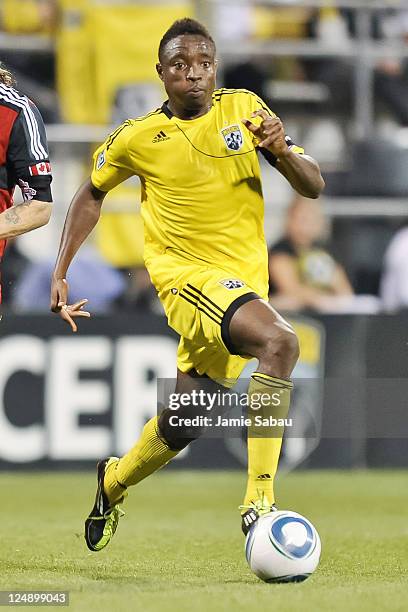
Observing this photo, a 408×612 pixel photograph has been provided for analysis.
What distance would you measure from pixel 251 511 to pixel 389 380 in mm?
5730

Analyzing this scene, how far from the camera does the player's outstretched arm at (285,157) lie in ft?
19.2

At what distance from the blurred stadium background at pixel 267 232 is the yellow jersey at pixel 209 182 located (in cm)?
455

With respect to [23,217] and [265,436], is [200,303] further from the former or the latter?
[23,217]

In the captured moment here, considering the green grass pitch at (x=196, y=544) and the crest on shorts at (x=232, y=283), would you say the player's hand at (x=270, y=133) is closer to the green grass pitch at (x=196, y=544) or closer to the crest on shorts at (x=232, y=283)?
the crest on shorts at (x=232, y=283)

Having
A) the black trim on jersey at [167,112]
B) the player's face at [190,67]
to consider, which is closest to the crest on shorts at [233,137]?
the player's face at [190,67]

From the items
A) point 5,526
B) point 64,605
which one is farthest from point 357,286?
point 64,605

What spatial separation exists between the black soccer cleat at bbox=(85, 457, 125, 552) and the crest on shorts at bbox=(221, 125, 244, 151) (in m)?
1.81

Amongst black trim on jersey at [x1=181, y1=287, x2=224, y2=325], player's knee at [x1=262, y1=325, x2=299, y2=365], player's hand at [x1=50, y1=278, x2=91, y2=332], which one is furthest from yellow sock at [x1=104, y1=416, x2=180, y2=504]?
player's knee at [x1=262, y1=325, x2=299, y2=365]

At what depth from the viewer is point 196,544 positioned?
723cm

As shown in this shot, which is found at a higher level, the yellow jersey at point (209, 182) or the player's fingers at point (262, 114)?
the player's fingers at point (262, 114)

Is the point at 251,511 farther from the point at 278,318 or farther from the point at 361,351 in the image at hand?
the point at 361,351

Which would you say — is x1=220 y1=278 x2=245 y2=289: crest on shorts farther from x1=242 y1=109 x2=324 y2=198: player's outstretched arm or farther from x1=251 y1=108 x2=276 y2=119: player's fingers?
x1=251 y1=108 x2=276 y2=119: player's fingers

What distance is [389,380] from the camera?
11227 mm

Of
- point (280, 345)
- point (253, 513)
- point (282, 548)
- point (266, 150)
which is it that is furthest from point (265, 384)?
point (266, 150)
